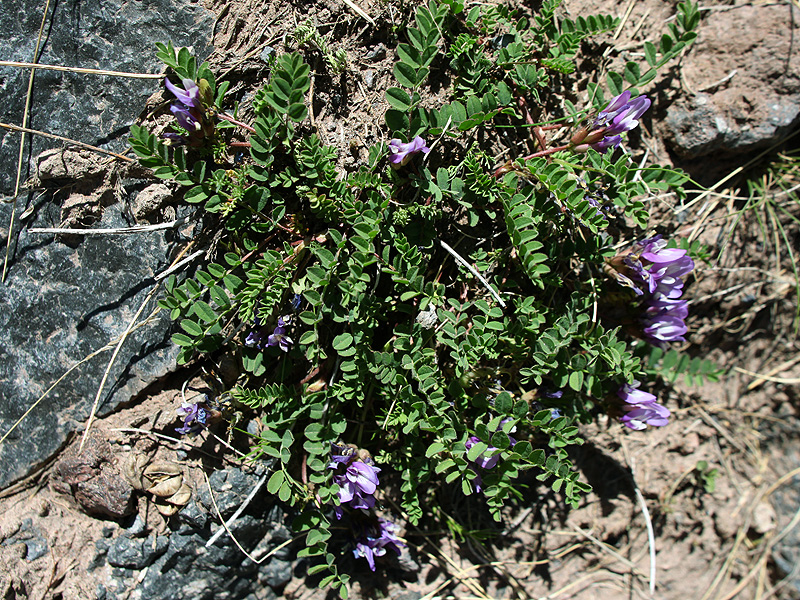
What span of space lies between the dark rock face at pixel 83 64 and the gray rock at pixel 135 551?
1.85 meters

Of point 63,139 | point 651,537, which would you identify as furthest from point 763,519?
point 63,139

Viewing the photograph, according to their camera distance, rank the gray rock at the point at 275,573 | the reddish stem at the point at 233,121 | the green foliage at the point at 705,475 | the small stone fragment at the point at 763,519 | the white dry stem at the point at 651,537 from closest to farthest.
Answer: the reddish stem at the point at 233,121 → the gray rock at the point at 275,573 → the white dry stem at the point at 651,537 → the green foliage at the point at 705,475 → the small stone fragment at the point at 763,519

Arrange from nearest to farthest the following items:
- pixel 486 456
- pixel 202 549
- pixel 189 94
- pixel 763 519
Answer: pixel 189 94 < pixel 486 456 < pixel 202 549 < pixel 763 519

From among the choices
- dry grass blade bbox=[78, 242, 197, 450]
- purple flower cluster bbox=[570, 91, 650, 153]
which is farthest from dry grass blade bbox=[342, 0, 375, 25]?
dry grass blade bbox=[78, 242, 197, 450]

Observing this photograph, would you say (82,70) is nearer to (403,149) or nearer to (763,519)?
(403,149)

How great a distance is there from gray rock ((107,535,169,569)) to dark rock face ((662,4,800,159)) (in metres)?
3.61

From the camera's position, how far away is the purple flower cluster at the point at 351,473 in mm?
2602

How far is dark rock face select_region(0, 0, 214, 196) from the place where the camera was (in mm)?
2709

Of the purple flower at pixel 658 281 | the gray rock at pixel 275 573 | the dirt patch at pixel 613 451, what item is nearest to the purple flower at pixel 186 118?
the dirt patch at pixel 613 451

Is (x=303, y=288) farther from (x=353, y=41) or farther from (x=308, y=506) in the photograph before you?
(x=353, y=41)

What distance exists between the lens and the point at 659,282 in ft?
9.45

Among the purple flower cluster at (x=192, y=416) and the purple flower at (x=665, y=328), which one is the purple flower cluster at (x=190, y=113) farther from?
the purple flower at (x=665, y=328)

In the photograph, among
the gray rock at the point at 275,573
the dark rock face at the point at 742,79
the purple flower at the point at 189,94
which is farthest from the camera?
the dark rock face at the point at 742,79

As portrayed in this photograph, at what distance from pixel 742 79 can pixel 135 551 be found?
→ 426 cm
